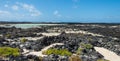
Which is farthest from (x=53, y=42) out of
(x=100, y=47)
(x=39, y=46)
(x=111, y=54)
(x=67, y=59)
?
(x=67, y=59)

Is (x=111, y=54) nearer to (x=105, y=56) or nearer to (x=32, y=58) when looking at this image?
(x=105, y=56)

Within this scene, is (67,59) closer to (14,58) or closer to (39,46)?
(14,58)

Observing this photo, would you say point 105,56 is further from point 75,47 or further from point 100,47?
point 100,47

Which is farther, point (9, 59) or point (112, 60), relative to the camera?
point (112, 60)

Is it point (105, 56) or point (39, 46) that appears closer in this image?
point (105, 56)

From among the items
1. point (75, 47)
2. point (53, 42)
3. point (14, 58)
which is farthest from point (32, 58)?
point (53, 42)

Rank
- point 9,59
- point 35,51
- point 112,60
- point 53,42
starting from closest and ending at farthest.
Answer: point 9,59
point 112,60
point 35,51
point 53,42

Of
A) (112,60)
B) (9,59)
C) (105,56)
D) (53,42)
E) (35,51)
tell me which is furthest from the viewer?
(53,42)

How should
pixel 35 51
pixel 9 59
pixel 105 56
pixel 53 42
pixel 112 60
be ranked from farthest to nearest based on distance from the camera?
pixel 53 42 → pixel 35 51 → pixel 105 56 → pixel 112 60 → pixel 9 59

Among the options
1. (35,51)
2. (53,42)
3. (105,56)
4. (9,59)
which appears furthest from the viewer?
(53,42)
